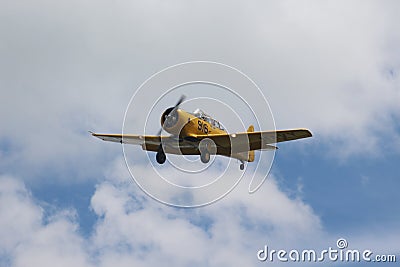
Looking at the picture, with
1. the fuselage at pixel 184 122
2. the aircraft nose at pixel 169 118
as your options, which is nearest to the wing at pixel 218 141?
the fuselage at pixel 184 122

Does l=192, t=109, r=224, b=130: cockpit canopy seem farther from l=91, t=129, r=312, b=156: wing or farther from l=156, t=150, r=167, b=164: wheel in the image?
l=156, t=150, r=167, b=164: wheel

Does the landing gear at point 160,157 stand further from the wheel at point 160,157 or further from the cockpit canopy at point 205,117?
the cockpit canopy at point 205,117

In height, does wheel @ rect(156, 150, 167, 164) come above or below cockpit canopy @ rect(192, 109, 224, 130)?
below

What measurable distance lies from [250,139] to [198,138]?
381 centimetres

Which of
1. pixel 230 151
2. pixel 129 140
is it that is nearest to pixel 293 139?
pixel 230 151

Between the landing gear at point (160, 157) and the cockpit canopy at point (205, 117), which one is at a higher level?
the cockpit canopy at point (205, 117)

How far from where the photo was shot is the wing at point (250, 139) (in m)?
41.2

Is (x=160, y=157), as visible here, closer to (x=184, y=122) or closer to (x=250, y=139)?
(x=184, y=122)

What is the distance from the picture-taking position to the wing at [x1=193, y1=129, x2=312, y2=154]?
1622 inches

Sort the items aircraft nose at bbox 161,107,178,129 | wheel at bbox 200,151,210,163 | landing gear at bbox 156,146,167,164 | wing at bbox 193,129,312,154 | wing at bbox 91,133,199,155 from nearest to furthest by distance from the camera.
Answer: wing at bbox 193,129,312,154, aircraft nose at bbox 161,107,178,129, wheel at bbox 200,151,210,163, landing gear at bbox 156,146,167,164, wing at bbox 91,133,199,155

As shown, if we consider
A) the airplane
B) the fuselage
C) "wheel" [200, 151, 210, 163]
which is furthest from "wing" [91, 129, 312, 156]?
"wheel" [200, 151, 210, 163]

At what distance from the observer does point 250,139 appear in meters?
43.8

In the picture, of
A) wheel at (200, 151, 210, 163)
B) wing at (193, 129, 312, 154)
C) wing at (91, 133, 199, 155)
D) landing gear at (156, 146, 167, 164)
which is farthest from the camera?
wing at (91, 133, 199, 155)

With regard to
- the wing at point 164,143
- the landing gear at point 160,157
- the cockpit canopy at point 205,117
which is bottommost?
the landing gear at point 160,157
